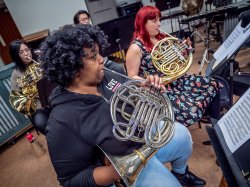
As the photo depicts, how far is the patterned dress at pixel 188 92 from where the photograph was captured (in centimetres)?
147

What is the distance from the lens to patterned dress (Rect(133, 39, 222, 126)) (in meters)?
1.47

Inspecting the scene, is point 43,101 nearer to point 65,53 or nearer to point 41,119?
point 41,119

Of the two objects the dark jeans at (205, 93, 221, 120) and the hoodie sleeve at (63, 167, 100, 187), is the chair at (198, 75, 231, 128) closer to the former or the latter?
the dark jeans at (205, 93, 221, 120)

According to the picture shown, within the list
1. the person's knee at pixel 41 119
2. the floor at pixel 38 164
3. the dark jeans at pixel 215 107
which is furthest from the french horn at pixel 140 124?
the person's knee at pixel 41 119

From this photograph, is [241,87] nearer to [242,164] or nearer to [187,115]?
[187,115]

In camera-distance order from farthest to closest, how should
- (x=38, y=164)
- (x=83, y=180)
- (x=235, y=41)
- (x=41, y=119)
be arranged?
Result: (x=38, y=164)
(x=41, y=119)
(x=235, y=41)
(x=83, y=180)

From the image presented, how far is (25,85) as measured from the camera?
2.10 meters

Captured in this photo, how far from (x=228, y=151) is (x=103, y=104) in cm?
61

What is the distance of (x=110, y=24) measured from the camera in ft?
7.70

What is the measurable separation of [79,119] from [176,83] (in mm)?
1051

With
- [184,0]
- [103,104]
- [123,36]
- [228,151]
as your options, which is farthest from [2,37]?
[228,151]

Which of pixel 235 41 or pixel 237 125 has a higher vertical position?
pixel 235 41

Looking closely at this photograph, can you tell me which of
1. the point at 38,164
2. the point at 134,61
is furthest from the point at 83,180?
the point at 38,164

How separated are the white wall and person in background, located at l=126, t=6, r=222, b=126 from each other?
365 cm
